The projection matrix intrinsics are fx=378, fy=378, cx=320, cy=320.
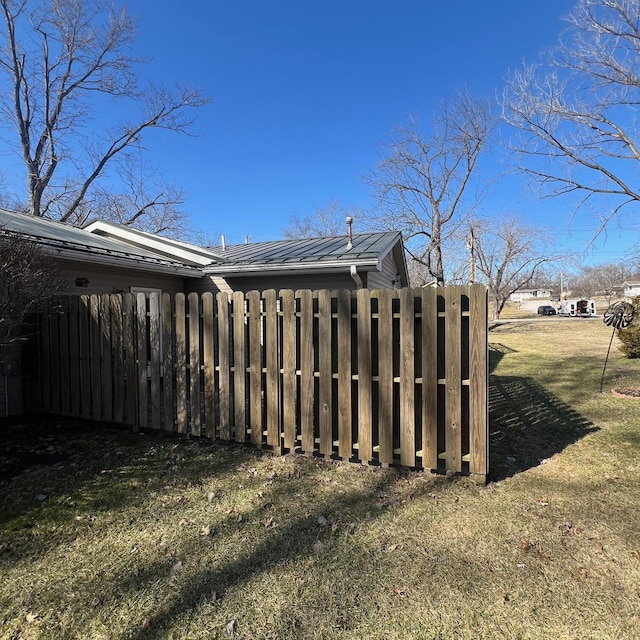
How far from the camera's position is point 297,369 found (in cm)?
401

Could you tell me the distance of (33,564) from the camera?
2375 millimetres

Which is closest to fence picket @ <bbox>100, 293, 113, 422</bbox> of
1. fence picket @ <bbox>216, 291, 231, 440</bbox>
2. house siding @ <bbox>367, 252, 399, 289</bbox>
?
fence picket @ <bbox>216, 291, 231, 440</bbox>

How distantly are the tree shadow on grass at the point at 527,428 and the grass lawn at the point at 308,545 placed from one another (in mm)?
66

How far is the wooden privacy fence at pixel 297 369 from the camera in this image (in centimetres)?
342

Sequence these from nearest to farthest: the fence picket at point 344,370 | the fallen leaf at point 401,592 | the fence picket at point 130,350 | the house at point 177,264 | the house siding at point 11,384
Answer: the fallen leaf at point 401,592 → the fence picket at point 344,370 → the fence picket at point 130,350 → the house siding at point 11,384 → the house at point 177,264

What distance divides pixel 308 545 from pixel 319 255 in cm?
627

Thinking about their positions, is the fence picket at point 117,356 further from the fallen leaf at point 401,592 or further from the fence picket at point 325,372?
the fallen leaf at point 401,592

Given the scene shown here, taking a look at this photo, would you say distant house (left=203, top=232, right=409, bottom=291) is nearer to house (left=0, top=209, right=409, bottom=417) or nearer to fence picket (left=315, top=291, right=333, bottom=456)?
house (left=0, top=209, right=409, bottom=417)

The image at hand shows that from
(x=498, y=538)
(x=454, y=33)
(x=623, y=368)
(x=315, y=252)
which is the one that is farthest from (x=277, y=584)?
(x=454, y=33)

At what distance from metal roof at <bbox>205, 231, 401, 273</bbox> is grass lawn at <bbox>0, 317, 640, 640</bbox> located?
176 inches

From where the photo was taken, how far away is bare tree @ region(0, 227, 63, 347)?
12.0 ft

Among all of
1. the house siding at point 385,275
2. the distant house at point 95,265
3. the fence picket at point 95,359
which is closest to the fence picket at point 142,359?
the fence picket at point 95,359

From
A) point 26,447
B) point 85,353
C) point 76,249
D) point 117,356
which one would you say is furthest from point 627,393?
point 76,249

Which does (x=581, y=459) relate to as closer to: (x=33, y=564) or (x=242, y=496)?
(x=242, y=496)
